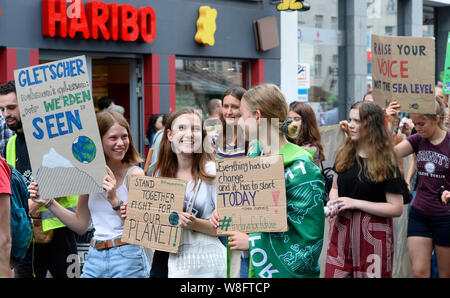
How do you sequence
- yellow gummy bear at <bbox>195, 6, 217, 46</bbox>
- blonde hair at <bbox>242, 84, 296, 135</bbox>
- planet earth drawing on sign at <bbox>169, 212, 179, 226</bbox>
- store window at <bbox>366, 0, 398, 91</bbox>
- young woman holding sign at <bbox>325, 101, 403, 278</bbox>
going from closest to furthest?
blonde hair at <bbox>242, 84, 296, 135</bbox>, planet earth drawing on sign at <bbox>169, 212, 179, 226</bbox>, young woman holding sign at <bbox>325, 101, 403, 278</bbox>, yellow gummy bear at <bbox>195, 6, 217, 46</bbox>, store window at <bbox>366, 0, 398, 91</bbox>

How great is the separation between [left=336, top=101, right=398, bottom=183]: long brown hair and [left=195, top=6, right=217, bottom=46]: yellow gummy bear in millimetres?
8104

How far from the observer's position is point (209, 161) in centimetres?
446

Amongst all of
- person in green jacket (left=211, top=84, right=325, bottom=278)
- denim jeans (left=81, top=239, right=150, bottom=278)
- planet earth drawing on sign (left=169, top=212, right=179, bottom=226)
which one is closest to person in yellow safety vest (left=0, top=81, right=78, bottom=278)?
denim jeans (left=81, top=239, right=150, bottom=278)

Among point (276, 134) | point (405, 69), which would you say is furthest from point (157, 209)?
point (405, 69)

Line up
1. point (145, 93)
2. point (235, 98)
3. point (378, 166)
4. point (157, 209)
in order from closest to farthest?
point (157, 209), point (378, 166), point (235, 98), point (145, 93)

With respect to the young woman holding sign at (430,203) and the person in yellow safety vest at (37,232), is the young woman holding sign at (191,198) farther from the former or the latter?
the young woman holding sign at (430,203)

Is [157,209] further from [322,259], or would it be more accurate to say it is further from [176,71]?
[176,71]

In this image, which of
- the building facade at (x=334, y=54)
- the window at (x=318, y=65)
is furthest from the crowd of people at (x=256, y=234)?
the window at (x=318, y=65)

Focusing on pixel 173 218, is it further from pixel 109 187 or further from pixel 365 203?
pixel 365 203

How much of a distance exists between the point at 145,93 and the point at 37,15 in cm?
247

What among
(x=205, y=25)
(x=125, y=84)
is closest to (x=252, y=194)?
(x=125, y=84)

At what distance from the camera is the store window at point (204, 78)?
1329 cm

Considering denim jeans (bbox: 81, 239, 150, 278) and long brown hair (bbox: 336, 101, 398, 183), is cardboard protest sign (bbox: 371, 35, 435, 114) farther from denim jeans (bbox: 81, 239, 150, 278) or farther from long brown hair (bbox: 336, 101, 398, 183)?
denim jeans (bbox: 81, 239, 150, 278)

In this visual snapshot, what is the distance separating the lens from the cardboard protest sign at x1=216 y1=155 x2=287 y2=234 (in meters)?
3.75
